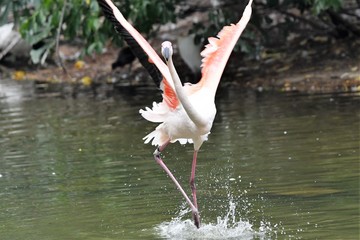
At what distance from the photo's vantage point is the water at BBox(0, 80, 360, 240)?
6520mm

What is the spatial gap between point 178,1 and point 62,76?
14.2 feet

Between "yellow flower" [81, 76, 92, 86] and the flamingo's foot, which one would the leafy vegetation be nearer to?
"yellow flower" [81, 76, 92, 86]

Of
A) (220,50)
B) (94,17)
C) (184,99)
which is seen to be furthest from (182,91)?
(94,17)

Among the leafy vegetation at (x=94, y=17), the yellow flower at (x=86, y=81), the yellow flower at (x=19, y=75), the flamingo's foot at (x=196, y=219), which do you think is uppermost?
the flamingo's foot at (x=196, y=219)

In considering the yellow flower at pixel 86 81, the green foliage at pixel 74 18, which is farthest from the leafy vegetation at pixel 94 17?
the yellow flower at pixel 86 81

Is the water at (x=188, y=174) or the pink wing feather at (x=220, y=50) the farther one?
the pink wing feather at (x=220, y=50)

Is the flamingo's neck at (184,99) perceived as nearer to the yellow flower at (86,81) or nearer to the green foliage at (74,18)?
the green foliage at (74,18)

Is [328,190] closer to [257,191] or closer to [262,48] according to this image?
[257,191]

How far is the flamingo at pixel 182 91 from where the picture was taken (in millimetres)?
6703

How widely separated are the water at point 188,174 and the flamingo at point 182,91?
39 centimetres

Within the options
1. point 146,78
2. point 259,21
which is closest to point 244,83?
point 259,21

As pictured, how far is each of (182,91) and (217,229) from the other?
1019mm

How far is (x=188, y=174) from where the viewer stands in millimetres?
8445

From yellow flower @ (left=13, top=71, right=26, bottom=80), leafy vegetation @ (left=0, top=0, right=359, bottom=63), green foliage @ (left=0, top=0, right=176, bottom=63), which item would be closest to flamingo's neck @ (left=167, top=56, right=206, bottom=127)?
leafy vegetation @ (left=0, top=0, right=359, bottom=63)
